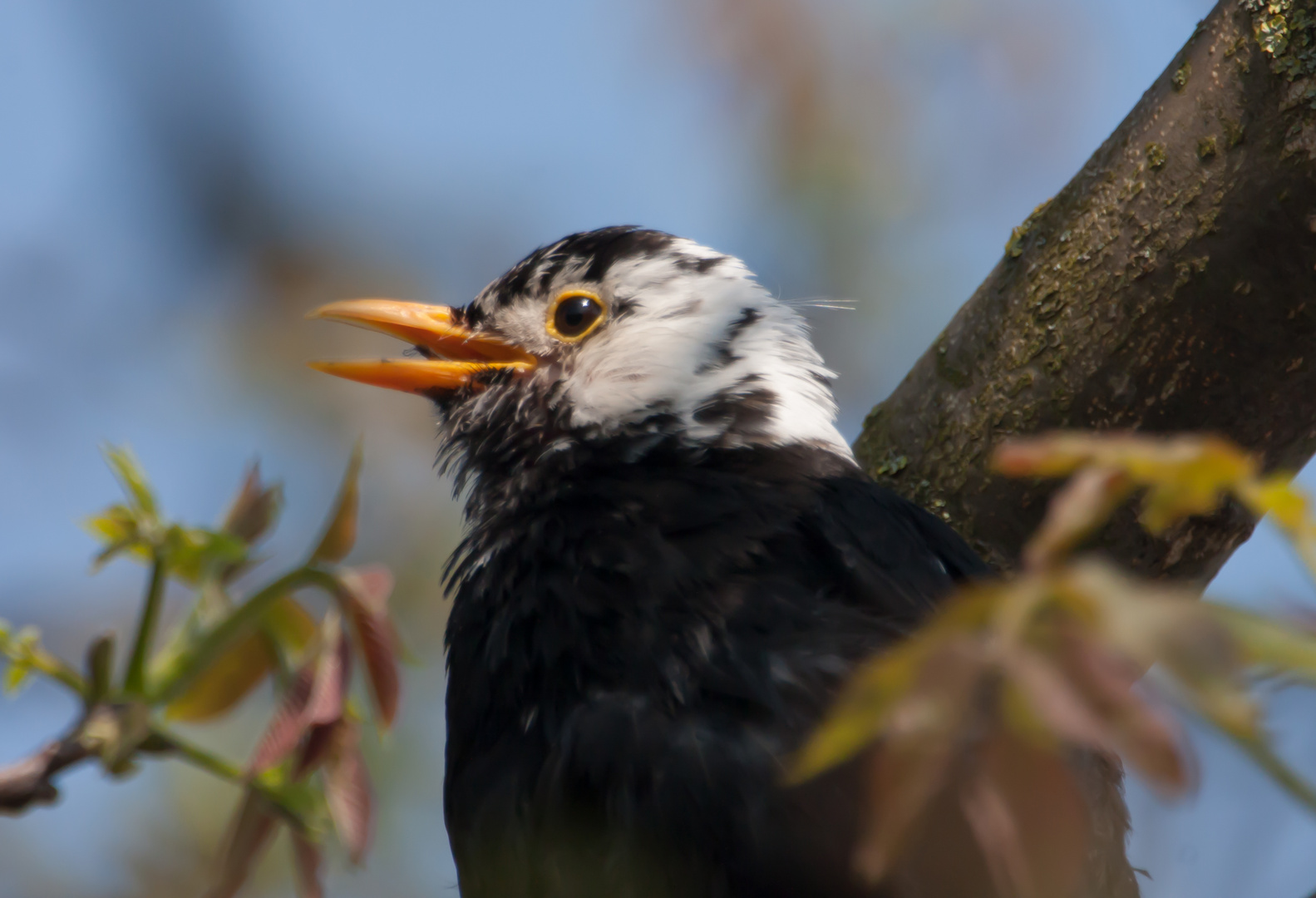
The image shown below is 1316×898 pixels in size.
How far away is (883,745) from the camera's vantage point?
0.80m

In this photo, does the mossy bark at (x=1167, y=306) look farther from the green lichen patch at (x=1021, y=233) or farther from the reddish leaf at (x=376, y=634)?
the reddish leaf at (x=376, y=634)

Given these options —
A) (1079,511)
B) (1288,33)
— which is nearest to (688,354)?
(1288,33)

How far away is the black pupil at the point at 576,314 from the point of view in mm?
3436

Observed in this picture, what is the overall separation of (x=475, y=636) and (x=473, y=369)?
953 mm

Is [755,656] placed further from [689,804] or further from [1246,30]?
A: [1246,30]

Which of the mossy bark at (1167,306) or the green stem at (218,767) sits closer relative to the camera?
the green stem at (218,767)

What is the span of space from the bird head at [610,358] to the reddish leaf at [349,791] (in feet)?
6.21

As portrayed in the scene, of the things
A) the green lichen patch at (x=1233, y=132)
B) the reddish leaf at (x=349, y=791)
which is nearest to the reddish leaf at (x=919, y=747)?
the reddish leaf at (x=349, y=791)

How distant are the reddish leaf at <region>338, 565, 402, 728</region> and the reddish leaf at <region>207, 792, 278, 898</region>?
15 centimetres

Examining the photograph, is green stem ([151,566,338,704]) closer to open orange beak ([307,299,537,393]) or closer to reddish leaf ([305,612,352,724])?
reddish leaf ([305,612,352,724])

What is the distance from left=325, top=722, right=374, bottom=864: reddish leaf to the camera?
1152mm

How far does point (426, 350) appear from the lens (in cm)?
370

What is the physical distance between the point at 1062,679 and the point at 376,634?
2.12ft

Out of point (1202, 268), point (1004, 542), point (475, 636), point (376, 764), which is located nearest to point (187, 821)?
point (376, 764)
